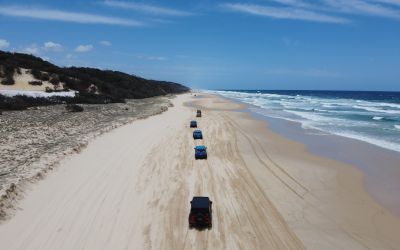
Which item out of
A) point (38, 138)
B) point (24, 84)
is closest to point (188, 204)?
point (38, 138)

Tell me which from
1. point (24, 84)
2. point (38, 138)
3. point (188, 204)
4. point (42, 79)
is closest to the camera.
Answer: point (188, 204)

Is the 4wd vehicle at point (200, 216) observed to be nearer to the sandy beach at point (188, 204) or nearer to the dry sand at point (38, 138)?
the sandy beach at point (188, 204)

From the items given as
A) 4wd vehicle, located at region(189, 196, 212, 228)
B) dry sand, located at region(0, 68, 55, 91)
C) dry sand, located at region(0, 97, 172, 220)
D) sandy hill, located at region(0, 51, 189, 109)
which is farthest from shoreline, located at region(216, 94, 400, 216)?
dry sand, located at region(0, 68, 55, 91)

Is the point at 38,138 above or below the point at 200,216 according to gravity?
above

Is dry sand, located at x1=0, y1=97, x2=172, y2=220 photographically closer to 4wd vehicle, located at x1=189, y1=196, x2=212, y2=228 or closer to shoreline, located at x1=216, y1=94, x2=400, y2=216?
4wd vehicle, located at x1=189, y1=196, x2=212, y2=228

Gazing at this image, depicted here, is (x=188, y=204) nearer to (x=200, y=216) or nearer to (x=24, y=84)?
(x=200, y=216)

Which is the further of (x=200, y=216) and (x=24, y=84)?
(x=24, y=84)
